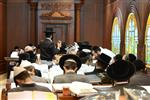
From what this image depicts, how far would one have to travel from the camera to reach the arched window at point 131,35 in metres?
12.0

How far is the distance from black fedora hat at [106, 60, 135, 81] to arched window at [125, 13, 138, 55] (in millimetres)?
6800

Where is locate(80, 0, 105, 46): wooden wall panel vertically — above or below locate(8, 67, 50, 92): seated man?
above

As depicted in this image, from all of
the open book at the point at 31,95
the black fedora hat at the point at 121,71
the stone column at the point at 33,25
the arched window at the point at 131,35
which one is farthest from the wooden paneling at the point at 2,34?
the open book at the point at 31,95

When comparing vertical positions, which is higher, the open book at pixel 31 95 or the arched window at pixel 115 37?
the arched window at pixel 115 37

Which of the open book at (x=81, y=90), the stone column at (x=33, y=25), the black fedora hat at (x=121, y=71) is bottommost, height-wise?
the open book at (x=81, y=90)

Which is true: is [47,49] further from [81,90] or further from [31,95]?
[31,95]

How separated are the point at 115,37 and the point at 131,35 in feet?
9.86

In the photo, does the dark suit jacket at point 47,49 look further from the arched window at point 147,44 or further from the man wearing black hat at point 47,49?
the arched window at point 147,44

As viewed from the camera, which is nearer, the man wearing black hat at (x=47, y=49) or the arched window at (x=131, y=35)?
the man wearing black hat at (x=47, y=49)

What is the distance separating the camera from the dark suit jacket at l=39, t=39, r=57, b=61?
10.8 meters

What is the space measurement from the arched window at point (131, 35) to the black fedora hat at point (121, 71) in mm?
6800

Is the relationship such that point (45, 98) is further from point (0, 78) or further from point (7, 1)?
point (7, 1)

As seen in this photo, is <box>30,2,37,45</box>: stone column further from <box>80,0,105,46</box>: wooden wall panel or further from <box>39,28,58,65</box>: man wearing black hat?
<box>39,28,58,65</box>: man wearing black hat

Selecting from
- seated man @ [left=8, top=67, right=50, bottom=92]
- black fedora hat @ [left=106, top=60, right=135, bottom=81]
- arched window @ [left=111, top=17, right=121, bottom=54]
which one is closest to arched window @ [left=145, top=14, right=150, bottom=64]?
arched window @ [left=111, top=17, right=121, bottom=54]
